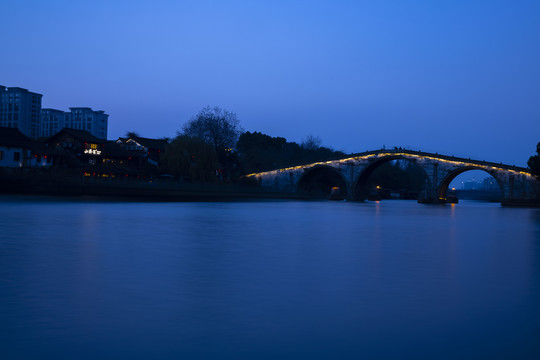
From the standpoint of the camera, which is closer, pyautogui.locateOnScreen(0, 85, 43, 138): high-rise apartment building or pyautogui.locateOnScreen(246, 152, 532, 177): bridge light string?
pyautogui.locateOnScreen(246, 152, 532, 177): bridge light string

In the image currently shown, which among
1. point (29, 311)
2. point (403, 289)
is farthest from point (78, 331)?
point (403, 289)

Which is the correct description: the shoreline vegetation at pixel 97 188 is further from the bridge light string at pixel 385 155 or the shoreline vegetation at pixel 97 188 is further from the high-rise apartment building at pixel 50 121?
the high-rise apartment building at pixel 50 121

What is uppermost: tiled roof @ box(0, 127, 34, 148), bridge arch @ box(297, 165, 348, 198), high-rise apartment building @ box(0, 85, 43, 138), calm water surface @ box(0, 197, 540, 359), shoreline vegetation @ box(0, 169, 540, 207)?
high-rise apartment building @ box(0, 85, 43, 138)

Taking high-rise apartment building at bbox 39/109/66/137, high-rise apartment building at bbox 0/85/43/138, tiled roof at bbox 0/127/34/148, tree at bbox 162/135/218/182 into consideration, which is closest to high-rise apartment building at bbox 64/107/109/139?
high-rise apartment building at bbox 39/109/66/137

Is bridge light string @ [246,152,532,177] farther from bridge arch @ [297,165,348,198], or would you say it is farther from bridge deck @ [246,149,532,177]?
bridge arch @ [297,165,348,198]

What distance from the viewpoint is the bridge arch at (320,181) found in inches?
3521

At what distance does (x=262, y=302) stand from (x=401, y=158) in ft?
251

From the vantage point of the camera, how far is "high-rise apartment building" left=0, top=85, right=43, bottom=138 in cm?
15300

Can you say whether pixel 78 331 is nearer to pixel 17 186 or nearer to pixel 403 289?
pixel 403 289

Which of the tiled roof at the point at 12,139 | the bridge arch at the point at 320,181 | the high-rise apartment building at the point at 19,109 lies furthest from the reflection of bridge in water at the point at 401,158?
the high-rise apartment building at the point at 19,109

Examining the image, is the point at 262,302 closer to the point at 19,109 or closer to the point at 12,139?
the point at 12,139

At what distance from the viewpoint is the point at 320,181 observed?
97.7m

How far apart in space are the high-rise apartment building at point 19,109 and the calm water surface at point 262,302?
156m

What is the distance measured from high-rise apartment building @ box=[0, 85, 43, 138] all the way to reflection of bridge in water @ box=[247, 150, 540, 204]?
9729 centimetres
